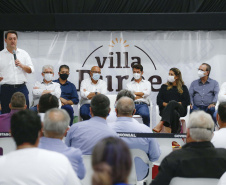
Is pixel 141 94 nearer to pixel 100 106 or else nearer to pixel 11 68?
pixel 11 68

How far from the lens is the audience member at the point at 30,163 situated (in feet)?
7.00

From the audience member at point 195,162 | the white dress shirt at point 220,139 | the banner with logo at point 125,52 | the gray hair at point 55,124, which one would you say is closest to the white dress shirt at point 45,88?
the banner with logo at point 125,52

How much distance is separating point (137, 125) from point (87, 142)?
59 cm

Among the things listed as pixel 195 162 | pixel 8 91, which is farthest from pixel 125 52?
pixel 195 162

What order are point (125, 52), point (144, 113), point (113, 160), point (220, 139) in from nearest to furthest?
point (113, 160) < point (220, 139) < point (144, 113) < point (125, 52)

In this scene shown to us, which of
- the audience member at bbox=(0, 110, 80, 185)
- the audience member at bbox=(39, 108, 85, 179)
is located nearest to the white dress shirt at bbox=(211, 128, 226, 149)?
the audience member at bbox=(39, 108, 85, 179)

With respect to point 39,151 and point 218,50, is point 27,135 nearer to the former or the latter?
point 39,151

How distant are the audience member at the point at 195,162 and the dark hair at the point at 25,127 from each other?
810 millimetres

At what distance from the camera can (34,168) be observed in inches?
84.7

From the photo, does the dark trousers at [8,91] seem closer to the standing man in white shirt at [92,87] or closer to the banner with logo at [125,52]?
the standing man in white shirt at [92,87]

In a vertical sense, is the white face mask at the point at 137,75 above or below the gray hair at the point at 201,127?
above

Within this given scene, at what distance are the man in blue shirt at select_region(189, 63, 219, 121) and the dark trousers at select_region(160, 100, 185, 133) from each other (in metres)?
0.64

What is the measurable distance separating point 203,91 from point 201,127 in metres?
4.01
